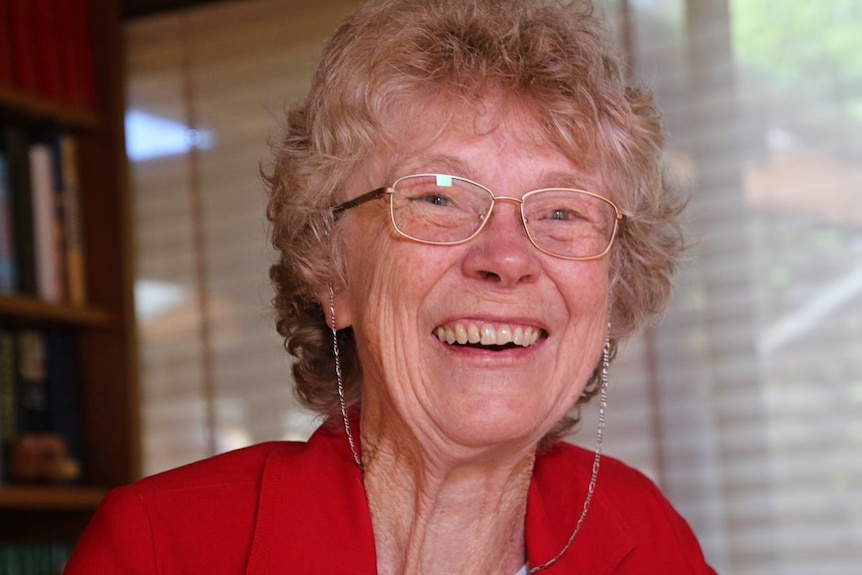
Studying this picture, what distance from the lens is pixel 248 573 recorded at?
5.27 feet

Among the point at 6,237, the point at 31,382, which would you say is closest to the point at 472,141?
the point at 6,237

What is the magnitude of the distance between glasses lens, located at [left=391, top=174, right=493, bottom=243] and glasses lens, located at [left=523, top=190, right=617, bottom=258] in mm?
66

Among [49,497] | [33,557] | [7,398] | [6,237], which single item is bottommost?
[33,557]

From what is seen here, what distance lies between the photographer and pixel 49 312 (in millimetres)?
3328

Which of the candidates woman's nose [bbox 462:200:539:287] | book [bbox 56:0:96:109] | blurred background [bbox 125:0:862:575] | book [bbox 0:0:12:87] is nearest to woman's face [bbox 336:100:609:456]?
woman's nose [bbox 462:200:539:287]

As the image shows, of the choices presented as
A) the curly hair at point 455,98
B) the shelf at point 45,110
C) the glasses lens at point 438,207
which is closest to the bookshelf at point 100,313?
the shelf at point 45,110

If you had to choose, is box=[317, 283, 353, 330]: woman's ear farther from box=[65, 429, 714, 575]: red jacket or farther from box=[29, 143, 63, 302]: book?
box=[29, 143, 63, 302]: book

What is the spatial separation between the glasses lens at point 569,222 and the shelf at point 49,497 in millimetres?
1974

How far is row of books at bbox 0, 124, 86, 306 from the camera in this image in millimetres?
3297

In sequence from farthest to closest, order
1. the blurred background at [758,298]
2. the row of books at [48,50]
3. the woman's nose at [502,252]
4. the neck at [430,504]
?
the row of books at [48,50], the blurred background at [758,298], the neck at [430,504], the woman's nose at [502,252]

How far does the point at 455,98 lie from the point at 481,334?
30cm

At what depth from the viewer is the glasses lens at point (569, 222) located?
1622 millimetres

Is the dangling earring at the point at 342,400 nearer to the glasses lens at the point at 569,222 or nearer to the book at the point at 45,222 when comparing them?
the glasses lens at the point at 569,222

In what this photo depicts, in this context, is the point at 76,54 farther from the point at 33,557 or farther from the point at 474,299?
the point at 474,299
